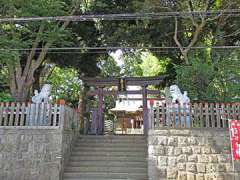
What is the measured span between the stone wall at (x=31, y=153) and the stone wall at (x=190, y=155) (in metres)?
2.82

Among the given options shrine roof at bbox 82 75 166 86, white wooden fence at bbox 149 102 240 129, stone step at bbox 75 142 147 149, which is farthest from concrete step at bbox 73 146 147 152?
shrine roof at bbox 82 75 166 86

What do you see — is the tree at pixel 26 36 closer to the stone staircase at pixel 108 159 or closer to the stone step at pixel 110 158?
the stone staircase at pixel 108 159

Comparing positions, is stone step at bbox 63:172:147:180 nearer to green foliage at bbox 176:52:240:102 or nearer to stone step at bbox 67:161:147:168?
stone step at bbox 67:161:147:168

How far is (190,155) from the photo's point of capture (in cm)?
755

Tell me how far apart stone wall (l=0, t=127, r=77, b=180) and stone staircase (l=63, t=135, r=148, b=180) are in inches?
29.7

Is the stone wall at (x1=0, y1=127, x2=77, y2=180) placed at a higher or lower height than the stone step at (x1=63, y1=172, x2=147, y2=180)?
higher

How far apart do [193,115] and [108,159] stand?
3216 mm

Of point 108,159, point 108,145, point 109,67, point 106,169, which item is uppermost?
point 109,67

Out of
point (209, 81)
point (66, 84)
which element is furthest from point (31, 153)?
point (66, 84)

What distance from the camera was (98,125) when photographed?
476 inches

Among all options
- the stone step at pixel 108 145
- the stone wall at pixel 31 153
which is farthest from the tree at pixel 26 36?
the stone step at pixel 108 145

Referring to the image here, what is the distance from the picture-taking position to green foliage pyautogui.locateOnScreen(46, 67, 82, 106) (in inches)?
725

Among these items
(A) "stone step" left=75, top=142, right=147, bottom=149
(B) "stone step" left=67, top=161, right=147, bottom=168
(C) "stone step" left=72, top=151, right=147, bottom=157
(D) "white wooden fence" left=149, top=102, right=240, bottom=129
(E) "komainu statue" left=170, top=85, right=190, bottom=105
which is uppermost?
(E) "komainu statue" left=170, top=85, right=190, bottom=105

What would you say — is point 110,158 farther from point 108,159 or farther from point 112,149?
point 112,149
